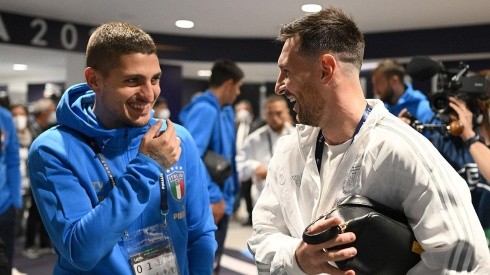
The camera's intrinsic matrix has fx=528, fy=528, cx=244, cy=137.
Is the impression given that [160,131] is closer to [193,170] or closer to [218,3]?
[193,170]

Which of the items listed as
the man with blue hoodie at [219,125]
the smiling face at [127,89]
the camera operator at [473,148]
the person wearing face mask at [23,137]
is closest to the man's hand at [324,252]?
the smiling face at [127,89]

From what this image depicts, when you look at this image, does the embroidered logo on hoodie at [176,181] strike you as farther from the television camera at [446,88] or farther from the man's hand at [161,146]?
the television camera at [446,88]

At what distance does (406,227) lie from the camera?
117cm

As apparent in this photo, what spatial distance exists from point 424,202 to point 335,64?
0.41m

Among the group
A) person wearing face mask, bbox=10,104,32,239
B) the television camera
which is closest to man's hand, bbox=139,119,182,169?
the television camera

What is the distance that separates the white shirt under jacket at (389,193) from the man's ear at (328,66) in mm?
144

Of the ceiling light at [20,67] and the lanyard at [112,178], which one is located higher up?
the ceiling light at [20,67]

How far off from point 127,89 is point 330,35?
63cm

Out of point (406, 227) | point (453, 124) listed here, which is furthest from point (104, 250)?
point (453, 124)

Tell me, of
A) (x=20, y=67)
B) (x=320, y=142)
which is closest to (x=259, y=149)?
(x=320, y=142)

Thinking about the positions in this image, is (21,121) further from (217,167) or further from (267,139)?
(217,167)

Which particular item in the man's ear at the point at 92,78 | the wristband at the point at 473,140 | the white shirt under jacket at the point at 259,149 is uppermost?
the man's ear at the point at 92,78

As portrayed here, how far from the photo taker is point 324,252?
46.1 inches

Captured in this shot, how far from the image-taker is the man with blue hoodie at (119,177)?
1438mm
